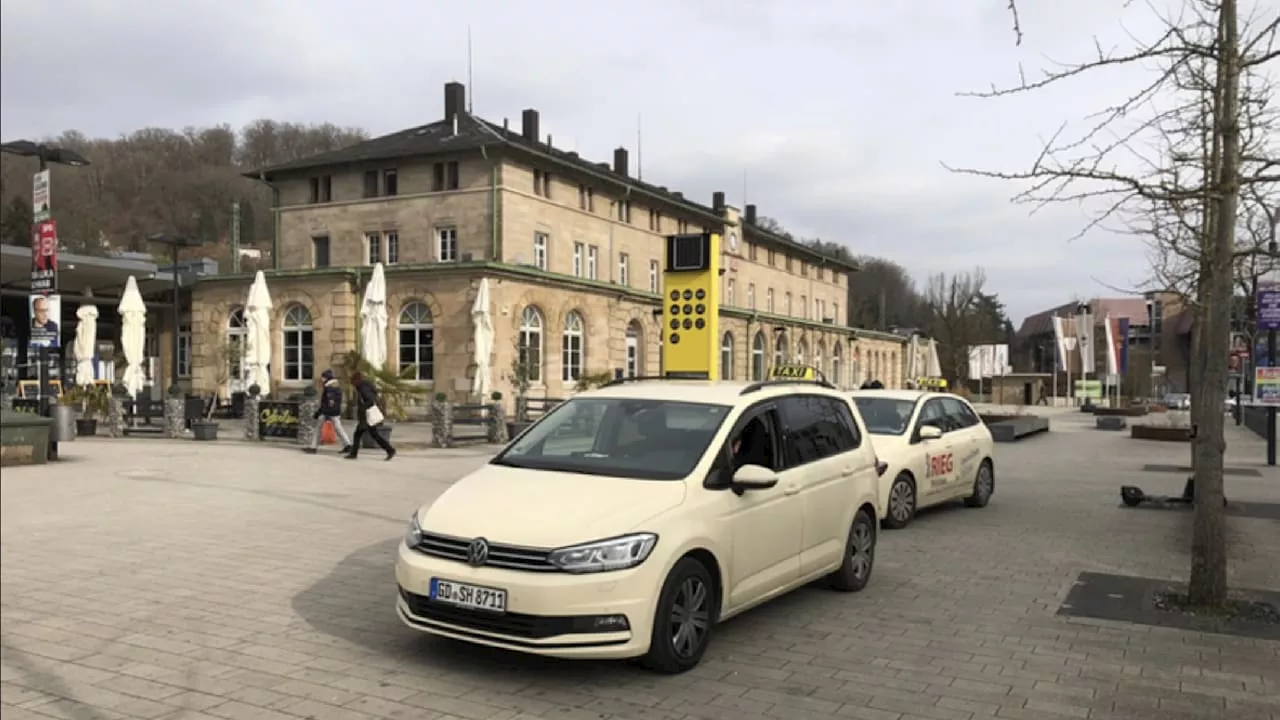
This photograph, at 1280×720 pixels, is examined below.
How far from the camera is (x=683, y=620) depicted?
5.45 meters

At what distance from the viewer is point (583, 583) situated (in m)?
5.00

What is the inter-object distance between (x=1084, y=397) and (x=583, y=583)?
2332 inches

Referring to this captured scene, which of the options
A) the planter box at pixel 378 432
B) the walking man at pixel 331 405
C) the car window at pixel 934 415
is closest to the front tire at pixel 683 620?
the car window at pixel 934 415

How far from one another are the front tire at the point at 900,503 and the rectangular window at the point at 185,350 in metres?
38.1

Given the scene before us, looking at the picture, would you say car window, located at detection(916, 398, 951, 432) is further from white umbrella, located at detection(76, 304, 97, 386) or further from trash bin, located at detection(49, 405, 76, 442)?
white umbrella, located at detection(76, 304, 97, 386)

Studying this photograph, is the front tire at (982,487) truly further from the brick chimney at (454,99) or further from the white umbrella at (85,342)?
the brick chimney at (454,99)

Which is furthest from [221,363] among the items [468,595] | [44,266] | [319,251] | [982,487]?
[468,595]

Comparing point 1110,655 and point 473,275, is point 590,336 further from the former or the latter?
point 1110,655

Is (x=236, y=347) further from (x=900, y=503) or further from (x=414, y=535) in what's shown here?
(x=414, y=535)

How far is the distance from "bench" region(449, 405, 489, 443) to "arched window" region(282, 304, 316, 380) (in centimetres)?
1075

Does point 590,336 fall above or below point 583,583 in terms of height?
above

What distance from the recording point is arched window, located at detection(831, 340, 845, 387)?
65.2 meters

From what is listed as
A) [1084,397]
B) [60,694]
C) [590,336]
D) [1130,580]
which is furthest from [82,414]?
[1084,397]

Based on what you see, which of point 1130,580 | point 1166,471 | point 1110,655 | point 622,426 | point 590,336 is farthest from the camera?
point 590,336
